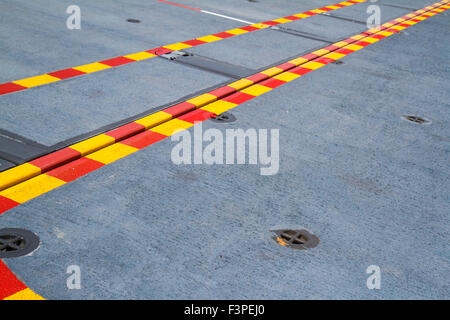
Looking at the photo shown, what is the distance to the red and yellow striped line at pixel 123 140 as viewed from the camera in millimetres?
3391

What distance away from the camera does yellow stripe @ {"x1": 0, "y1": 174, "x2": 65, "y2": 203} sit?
3326 mm

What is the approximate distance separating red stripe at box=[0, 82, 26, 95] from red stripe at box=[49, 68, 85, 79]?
0.49m

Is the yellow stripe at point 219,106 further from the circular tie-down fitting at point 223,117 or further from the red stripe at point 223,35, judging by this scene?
the red stripe at point 223,35

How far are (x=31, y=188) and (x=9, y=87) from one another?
1911 mm

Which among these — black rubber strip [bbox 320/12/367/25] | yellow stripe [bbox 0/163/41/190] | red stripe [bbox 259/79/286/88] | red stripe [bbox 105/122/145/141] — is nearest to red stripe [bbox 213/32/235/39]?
red stripe [bbox 259/79/286/88]

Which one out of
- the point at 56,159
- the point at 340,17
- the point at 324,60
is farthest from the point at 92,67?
the point at 340,17

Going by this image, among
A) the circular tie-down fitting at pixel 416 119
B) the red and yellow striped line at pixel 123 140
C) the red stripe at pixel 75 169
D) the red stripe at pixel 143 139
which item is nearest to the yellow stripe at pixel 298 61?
the red and yellow striped line at pixel 123 140

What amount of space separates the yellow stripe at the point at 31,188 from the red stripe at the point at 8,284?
28.2 inches

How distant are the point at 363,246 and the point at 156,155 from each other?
5.71 ft
